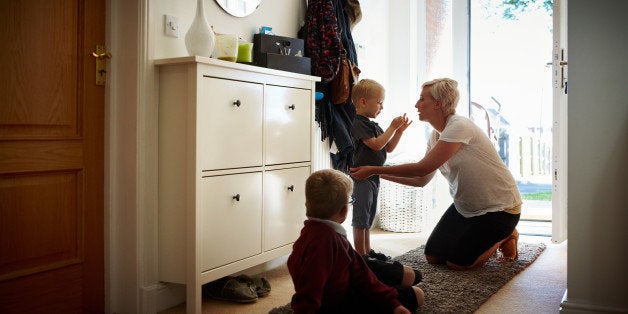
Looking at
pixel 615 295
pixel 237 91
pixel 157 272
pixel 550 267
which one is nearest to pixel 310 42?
pixel 237 91

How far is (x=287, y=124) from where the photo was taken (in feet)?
9.16

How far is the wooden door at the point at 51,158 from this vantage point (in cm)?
199

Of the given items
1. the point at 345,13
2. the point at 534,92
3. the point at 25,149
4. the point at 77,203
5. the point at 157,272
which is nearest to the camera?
the point at 25,149

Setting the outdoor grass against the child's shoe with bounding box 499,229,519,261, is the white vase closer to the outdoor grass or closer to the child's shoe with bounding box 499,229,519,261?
the child's shoe with bounding box 499,229,519,261

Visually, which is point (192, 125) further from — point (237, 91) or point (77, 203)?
point (77, 203)

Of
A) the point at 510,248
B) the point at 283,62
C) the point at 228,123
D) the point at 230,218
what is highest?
the point at 283,62

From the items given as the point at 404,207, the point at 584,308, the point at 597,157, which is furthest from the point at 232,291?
the point at 404,207

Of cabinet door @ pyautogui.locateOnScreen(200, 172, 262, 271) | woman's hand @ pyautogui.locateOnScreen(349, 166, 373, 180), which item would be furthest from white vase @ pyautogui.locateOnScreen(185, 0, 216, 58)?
woman's hand @ pyautogui.locateOnScreen(349, 166, 373, 180)

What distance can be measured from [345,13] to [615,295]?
245cm

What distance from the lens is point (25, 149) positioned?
203cm

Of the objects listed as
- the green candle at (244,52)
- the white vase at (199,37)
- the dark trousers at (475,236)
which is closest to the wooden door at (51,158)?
the white vase at (199,37)

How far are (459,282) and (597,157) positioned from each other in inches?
37.7

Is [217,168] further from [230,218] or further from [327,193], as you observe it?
[327,193]

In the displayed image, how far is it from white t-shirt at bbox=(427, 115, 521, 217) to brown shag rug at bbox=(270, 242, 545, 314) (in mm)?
327
